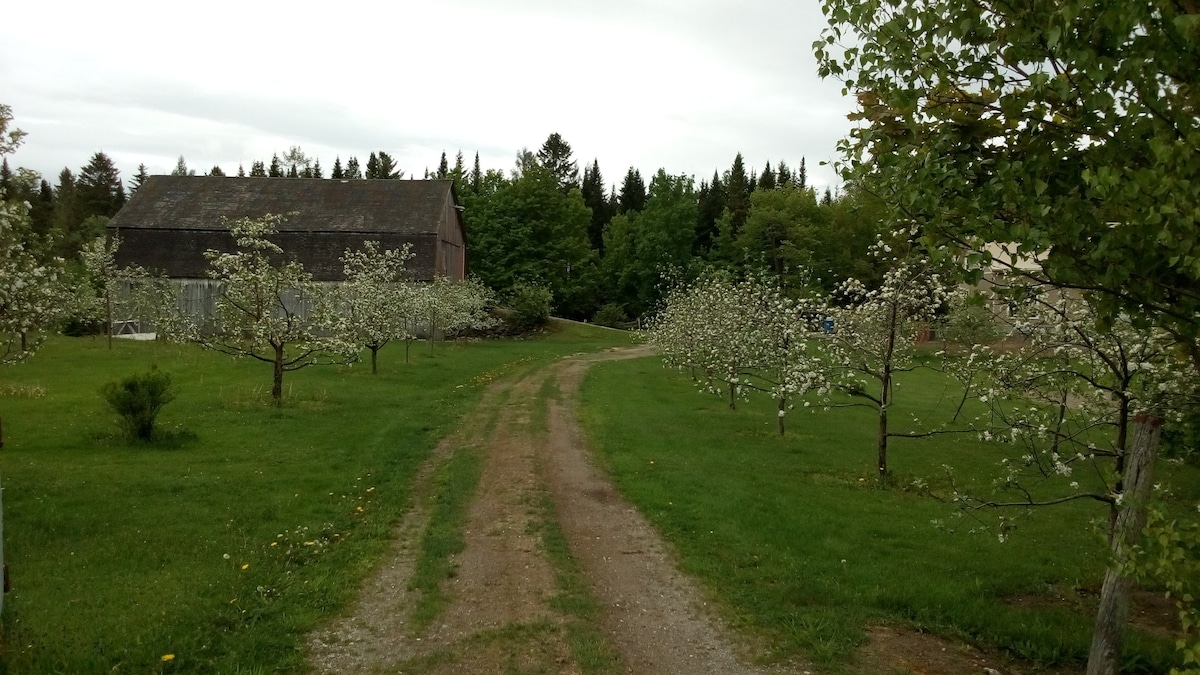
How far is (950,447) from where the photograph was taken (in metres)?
21.7

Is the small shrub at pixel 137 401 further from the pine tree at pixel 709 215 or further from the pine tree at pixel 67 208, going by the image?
the pine tree at pixel 709 215

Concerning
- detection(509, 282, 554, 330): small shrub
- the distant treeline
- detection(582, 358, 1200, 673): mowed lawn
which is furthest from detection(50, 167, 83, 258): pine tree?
detection(582, 358, 1200, 673): mowed lawn

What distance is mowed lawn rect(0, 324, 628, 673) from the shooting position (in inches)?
311

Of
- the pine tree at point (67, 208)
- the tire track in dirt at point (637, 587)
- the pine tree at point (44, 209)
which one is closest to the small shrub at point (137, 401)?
the tire track in dirt at point (637, 587)

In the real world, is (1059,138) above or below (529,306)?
above

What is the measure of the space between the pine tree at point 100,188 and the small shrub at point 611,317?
61.8 meters

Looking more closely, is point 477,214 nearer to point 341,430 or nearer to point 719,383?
point 719,383

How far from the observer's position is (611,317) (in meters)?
74.6

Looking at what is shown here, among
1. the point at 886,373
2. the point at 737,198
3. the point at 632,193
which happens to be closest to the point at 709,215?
the point at 737,198

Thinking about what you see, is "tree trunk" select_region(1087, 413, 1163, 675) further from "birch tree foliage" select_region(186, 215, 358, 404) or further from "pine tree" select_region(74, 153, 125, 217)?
"pine tree" select_region(74, 153, 125, 217)

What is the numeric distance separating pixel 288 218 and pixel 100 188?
59.8 meters

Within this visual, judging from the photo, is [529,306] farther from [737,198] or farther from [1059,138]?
[1059,138]

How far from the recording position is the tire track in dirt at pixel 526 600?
25.8ft

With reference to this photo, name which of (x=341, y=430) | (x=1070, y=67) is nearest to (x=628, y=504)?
(x=341, y=430)
